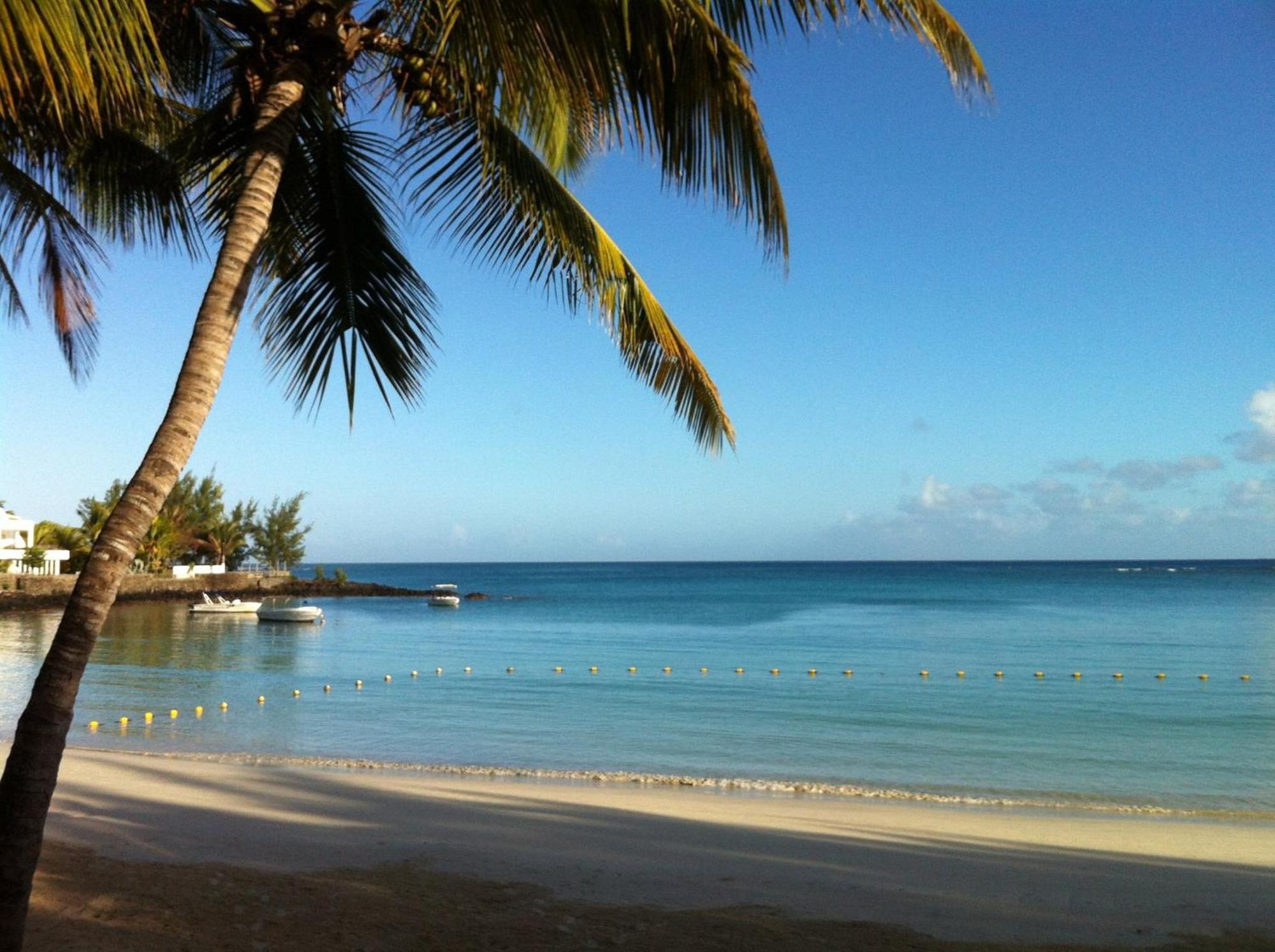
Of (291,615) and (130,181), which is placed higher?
(130,181)

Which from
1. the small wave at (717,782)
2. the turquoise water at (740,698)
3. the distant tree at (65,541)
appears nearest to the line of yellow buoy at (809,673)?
the turquoise water at (740,698)

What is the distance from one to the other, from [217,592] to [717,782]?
48492 mm

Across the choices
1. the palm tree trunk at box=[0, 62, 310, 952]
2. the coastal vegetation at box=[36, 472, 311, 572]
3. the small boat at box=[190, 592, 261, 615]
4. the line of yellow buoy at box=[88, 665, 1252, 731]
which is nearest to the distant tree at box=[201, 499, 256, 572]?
the coastal vegetation at box=[36, 472, 311, 572]

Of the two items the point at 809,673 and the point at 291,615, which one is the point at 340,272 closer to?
the point at 809,673

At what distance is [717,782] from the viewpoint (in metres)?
11.3

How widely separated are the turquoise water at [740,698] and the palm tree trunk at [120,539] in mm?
8936

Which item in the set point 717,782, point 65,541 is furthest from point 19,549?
point 717,782

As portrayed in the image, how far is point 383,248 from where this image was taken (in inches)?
229

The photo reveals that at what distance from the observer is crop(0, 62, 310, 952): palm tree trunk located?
349 cm

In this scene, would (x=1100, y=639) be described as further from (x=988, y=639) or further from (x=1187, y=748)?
(x=1187, y=748)

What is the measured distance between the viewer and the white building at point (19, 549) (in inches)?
1686

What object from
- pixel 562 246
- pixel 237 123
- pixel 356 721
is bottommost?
pixel 356 721

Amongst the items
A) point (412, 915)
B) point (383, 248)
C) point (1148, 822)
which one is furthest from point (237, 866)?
point (1148, 822)

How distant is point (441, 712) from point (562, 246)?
1298 centimetres
